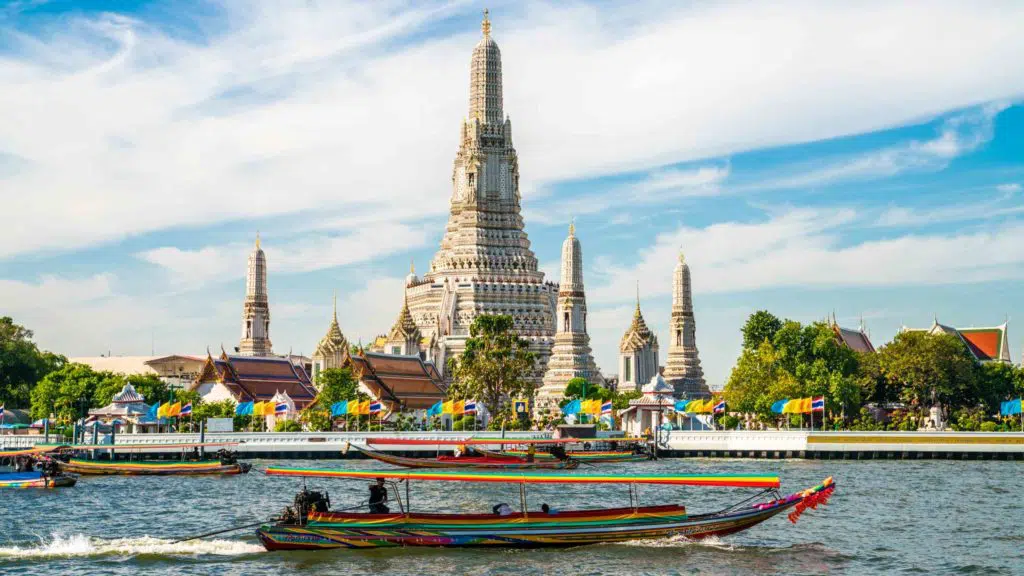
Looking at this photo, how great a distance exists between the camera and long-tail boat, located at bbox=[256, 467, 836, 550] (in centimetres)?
3484

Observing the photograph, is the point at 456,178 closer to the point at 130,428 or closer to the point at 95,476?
the point at 130,428

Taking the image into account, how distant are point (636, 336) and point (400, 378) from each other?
1370 inches

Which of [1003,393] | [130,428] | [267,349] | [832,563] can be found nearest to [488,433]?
[130,428]

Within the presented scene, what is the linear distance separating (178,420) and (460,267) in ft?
148

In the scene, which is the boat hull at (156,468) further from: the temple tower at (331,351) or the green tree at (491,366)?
the temple tower at (331,351)

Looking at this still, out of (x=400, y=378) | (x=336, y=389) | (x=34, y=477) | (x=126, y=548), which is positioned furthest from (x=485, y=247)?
(x=126, y=548)

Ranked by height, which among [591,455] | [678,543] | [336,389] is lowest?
[678,543]

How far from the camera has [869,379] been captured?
94188mm

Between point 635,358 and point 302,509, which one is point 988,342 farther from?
point 302,509

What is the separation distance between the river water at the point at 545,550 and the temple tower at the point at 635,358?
244 feet

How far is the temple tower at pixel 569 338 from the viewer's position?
11955cm

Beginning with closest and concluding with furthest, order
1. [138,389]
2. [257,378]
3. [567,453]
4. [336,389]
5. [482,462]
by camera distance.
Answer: [482,462]
[567,453]
[336,389]
[138,389]
[257,378]

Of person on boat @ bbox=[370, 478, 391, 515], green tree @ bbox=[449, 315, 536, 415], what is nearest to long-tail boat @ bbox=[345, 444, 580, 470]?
green tree @ bbox=[449, 315, 536, 415]

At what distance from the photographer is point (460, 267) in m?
136
